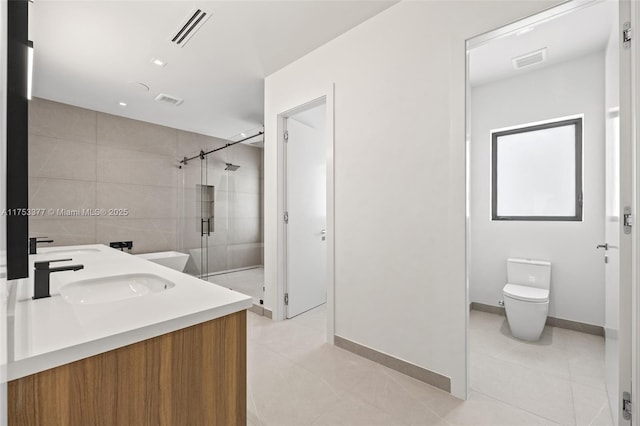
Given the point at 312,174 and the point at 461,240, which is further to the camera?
the point at 312,174

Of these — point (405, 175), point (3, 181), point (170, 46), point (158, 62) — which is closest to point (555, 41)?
point (405, 175)

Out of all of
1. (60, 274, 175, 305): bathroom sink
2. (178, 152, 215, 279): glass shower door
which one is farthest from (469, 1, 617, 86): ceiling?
(178, 152, 215, 279): glass shower door

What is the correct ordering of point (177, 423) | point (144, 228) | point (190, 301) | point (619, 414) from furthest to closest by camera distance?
1. point (144, 228)
2. point (619, 414)
3. point (190, 301)
4. point (177, 423)

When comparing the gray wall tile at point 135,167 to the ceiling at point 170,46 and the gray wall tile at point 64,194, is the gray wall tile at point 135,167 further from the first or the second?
the ceiling at point 170,46

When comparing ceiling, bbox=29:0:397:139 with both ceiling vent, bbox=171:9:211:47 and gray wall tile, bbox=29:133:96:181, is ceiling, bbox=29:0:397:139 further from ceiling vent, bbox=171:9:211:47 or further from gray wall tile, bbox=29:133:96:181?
gray wall tile, bbox=29:133:96:181

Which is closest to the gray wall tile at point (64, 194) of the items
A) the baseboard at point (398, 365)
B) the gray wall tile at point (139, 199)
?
the gray wall tile at point (139, 199)

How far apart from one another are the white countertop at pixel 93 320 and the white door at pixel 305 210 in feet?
6.08

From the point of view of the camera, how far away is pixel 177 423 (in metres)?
0.81

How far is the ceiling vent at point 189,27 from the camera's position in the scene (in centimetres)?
213

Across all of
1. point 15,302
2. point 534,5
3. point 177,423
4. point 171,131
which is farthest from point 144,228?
point 534,5

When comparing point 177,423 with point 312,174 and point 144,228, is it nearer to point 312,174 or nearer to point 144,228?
point 312,174

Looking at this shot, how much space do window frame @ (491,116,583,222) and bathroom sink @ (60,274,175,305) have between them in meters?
3.27

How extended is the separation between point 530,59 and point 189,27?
3.03m

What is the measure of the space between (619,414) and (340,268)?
167cm
